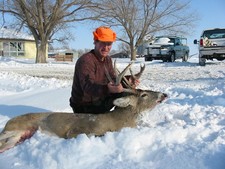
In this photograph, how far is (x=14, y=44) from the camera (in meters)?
47.2

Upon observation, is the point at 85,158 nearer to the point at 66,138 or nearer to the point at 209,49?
the point at 66,138

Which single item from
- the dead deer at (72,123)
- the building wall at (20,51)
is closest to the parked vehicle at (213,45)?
the dead deer at (72,123)

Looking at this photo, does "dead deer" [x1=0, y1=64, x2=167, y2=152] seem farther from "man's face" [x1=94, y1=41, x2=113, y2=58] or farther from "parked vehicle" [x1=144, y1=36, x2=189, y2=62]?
"parked vehicle" [x1=144, y1=36, x2=189, y2=62]

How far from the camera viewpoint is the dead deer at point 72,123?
4.84 metres

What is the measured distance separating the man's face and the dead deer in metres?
0.64

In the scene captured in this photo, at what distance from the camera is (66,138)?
4766mm

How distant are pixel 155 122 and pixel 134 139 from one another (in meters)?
1.64

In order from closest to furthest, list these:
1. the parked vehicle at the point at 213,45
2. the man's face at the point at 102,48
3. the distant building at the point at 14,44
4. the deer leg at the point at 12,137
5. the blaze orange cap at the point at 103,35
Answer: the deer leg at the point at 12,137 < the blaze orange cap at the point at 103,35 < the man's face at the point at 102,48 < the parked vehicle at the point at 213,45 < the distant building at the point at 14,44

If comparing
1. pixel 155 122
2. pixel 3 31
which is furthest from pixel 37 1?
pixel 155 122

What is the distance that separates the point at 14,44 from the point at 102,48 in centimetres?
4359

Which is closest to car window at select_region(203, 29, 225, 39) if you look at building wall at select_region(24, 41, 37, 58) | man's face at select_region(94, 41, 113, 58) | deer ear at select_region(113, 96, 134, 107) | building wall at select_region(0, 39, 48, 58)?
man's face at select_region(94, 41, 113, 58)

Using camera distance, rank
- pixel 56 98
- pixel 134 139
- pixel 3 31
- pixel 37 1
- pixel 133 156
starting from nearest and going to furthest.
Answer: pixel 133 156 < pixel 134 139 < pixel 56 98 < pixel 37 1 < pixel 3 31

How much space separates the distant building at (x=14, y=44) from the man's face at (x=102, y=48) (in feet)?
138

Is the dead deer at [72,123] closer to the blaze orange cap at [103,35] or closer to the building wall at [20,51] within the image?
the blaze orange cap at [103,35]
